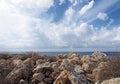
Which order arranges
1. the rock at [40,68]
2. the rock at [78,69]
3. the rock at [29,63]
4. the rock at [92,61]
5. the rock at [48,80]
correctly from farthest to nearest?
the rock at [29,63] → the rock at [92,61] → the rock at [40,68] → the rock at [78,69] → the rock at [48,80]

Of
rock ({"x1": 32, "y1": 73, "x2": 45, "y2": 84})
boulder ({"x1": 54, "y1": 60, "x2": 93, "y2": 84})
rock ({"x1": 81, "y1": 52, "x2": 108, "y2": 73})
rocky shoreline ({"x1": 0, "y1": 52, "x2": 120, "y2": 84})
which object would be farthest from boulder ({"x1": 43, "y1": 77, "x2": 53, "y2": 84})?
rock ({"x1": 81, "y1": 52, "x2": 108, "y2": 73})

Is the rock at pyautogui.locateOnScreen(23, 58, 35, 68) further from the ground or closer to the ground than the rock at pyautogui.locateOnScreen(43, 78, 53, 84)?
further from the ground

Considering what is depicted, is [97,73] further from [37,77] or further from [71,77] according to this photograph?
[37,77]

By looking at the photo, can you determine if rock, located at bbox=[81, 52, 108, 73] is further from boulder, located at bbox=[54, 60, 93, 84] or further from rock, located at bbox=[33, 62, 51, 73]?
boulder, located at bbox=[54, 60, 93, 84]

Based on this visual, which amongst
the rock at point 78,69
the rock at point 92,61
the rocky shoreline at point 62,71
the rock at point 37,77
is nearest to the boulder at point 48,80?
the rocky shoreline at point 62,71

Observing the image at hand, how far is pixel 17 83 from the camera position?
72.6ft

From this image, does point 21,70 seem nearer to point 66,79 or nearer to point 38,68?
point 38,68

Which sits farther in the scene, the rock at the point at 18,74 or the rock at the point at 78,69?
the rock at the point at 78,69

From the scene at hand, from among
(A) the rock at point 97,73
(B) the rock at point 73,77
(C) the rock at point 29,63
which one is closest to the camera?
(B) the rock at point 73,77

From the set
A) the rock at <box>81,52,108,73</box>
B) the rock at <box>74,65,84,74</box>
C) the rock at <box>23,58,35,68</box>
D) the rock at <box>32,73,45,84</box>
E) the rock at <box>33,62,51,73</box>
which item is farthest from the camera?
the rock at <box>23,58,35,68</box>

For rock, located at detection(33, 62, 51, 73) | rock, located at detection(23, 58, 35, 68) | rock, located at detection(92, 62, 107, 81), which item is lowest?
rock, located at detection(92, 62, 107, 81)

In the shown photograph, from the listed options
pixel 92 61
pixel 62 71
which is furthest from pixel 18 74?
pixel 92 61

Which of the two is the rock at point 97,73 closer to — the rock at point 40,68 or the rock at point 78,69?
the rock at point 78,69

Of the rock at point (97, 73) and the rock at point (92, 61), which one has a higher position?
the rock at point (92, 61)
